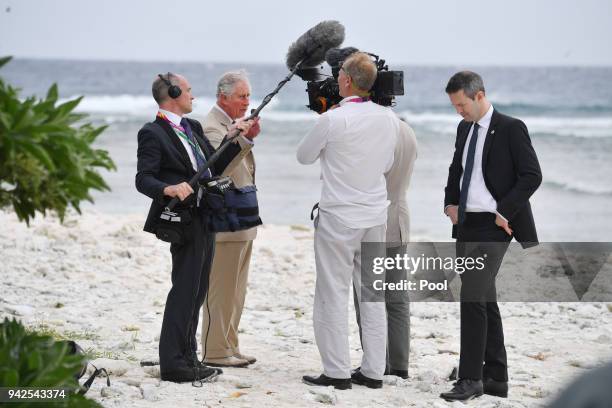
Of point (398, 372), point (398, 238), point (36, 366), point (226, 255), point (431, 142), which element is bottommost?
point (398, 372)

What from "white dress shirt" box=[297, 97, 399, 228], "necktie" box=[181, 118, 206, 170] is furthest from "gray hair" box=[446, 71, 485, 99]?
"necktie" box=[181, 118, 206, 170]

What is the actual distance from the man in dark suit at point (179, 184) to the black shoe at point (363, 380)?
0.82 m

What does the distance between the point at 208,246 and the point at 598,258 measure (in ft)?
21.5

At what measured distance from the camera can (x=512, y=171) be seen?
5199 millimetres

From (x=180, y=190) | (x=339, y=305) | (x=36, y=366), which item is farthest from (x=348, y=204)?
→ (x=36, y=366)

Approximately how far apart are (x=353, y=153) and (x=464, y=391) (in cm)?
144

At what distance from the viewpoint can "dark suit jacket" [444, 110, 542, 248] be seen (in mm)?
5117

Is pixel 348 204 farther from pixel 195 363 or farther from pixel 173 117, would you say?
pixel 195 363

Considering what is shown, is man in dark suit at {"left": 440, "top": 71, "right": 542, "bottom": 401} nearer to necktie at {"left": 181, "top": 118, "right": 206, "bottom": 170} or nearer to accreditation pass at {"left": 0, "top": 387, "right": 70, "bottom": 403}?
necktie at {"left": 181, "top": 118, "right": 206, "bottom": 170}

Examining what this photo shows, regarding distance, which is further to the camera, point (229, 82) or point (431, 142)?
point (431, 142)

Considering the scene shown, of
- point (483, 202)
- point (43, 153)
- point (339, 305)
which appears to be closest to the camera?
point (43, 153)

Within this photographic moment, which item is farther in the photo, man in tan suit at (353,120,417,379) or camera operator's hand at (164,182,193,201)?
man in tan suit at (353,120,417,379)

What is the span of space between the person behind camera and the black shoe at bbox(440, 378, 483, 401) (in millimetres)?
420

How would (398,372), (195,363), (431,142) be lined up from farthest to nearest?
(431,142) → (398,372) → (195,363)
